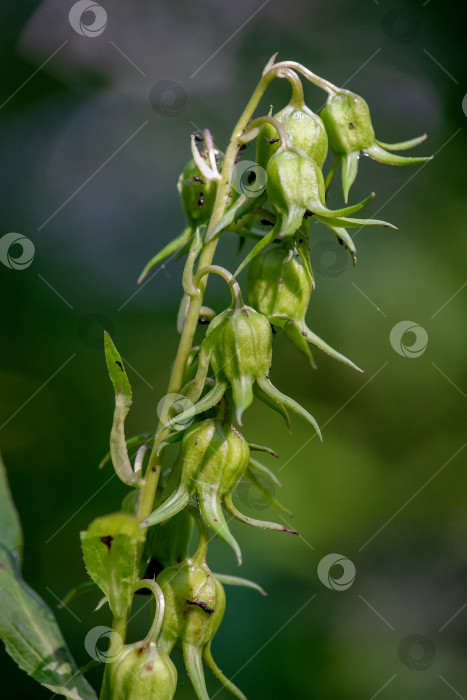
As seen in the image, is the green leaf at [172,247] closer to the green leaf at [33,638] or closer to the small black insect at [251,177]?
the small black insect at [251,177]

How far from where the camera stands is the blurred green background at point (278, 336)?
2473 mm

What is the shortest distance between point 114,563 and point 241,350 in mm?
328

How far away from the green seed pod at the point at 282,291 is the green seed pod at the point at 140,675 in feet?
1.55

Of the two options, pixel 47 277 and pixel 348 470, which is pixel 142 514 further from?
pixel 47 277

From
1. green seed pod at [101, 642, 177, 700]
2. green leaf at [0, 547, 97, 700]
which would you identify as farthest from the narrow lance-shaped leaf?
green leaf at [0, 547, 97, 700]

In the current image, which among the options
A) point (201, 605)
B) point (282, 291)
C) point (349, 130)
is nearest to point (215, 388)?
point (282, 291)

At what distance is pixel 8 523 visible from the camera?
122cm

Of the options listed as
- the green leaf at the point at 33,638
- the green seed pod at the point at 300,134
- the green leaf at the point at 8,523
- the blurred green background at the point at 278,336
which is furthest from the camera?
the blurred green background at the point at 278,336

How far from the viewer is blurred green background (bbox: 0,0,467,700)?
2.47 metres

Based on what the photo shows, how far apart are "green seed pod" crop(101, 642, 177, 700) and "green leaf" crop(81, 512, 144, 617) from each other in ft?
0.18

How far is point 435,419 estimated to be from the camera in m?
2.93

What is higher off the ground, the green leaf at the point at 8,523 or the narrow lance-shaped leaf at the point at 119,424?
the narrow lance-shaped leaf at the point at 119,424

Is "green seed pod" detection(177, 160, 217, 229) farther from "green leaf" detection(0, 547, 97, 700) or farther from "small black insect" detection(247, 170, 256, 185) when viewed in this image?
"green leaf" detection(0, 547, 97, 700)

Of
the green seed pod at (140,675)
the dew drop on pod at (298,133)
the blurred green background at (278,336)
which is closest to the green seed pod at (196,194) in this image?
the dew drop on pod at (298,133)
